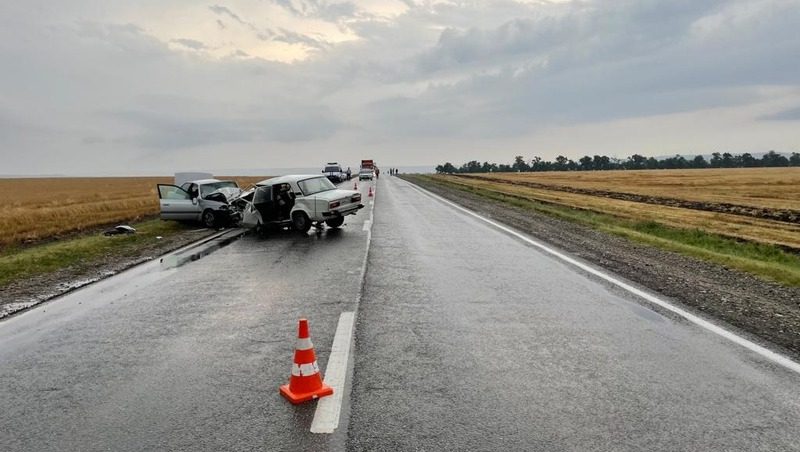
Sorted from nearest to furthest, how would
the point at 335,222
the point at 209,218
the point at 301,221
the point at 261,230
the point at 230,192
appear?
the point at 301,221
the point at 335,222
the point at 261,230
the point at 209,218
the point at 230,192

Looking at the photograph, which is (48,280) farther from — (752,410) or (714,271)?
(714,271)

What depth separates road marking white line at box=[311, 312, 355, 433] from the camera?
349 centimetres

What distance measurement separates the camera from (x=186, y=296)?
757 centimetres

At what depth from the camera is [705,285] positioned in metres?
7.80

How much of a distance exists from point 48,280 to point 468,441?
9.19m

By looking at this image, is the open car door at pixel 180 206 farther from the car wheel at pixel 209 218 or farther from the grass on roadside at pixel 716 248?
the grass on roadside at pixel 716 248

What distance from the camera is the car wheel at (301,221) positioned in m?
14.9

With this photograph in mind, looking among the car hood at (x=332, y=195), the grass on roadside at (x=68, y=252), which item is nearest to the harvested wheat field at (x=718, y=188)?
the car hood at (x=332, y=195)

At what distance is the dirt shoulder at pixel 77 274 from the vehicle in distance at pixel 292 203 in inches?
75.8

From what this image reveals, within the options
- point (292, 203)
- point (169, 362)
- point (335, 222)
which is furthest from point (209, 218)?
point (169, 362)

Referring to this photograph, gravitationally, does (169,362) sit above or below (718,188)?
above

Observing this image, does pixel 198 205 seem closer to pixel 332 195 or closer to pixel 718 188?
pixel 332 195

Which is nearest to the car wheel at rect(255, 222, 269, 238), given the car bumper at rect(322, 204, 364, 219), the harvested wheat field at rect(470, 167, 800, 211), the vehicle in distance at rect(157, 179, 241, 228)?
the vehicle in distance at rect(157, 179, 241, 228)

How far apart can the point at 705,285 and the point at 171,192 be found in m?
16.8
